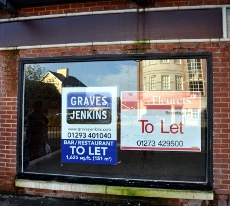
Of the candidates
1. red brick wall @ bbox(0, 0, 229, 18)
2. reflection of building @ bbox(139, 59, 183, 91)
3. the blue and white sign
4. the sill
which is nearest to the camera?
the sill

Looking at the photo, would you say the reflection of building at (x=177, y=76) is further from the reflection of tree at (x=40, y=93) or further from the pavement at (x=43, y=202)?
the pavement at (x=43, y=202)

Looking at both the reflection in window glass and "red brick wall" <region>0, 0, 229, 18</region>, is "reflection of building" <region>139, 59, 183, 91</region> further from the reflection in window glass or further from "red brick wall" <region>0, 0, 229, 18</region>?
"red brick wall" <region>0, 0, 229, 18</region>

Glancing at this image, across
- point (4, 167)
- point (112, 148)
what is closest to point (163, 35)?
point (112, 148)

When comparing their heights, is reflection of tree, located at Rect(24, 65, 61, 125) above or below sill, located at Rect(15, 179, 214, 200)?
above

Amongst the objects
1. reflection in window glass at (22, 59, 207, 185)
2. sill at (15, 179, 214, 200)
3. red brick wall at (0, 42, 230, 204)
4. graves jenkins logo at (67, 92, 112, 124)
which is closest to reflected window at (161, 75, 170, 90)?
reflection in window glass at (22, 59, 207, 185)

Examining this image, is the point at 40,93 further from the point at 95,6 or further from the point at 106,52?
the point at 95,6

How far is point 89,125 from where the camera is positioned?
4066 mm

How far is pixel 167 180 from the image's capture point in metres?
Result: 3.82

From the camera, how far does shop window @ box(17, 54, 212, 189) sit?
380 centimetres

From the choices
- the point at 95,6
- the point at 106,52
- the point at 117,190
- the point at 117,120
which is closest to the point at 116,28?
the point at 106,52

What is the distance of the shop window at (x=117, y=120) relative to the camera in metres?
3.80

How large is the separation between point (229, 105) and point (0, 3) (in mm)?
3996

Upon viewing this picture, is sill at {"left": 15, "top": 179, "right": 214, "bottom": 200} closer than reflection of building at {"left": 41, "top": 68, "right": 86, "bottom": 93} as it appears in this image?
Yes

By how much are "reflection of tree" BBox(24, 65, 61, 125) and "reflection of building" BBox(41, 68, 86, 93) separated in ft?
0.25
